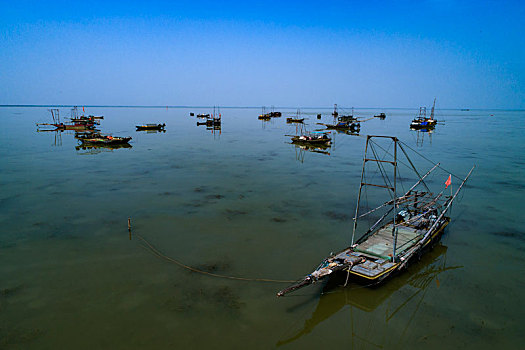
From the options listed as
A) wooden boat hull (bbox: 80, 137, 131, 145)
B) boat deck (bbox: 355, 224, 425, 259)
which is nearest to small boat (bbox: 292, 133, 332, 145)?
wooden boat hull (bbox: 80, 137, 131, 145)

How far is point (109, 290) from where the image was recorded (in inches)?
547

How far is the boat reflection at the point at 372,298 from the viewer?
40.1 ft

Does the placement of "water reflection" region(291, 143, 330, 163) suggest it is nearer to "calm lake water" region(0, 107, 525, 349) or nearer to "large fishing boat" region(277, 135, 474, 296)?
"calm lake water" region(0, 107, 525, 349)

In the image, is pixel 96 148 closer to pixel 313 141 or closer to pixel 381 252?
pixel 313 141

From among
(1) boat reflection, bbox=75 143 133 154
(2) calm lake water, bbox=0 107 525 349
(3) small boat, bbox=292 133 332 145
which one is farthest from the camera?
(3) small boat, bbox=292 133 332 145

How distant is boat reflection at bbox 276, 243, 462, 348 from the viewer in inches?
481

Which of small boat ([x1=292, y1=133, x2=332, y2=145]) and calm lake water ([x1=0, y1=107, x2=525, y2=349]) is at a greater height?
small boat ([x1=292, y1=133, x2=332, y2=145])

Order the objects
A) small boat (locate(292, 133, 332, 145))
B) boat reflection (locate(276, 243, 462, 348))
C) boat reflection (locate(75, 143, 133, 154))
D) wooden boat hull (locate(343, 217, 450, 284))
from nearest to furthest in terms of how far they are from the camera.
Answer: boat reflection (locate(276, 243, 462, 348))
wooden boat hull (locate(343, 217, 450, 284))
boat reflection (locate(75, 143, 133, 154))
small boat (locate(292, 133, 332, 145))

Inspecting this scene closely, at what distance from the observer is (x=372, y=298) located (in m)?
13.7

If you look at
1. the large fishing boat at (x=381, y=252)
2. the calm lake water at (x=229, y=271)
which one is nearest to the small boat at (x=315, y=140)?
the calm lake water at (x=229, y=271)

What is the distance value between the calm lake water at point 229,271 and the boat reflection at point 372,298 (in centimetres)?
6

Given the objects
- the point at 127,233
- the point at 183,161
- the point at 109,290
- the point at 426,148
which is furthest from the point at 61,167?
the point at 426,148

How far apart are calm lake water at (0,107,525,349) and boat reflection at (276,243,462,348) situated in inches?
2.5

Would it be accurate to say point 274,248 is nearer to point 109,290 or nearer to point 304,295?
point 304,295
